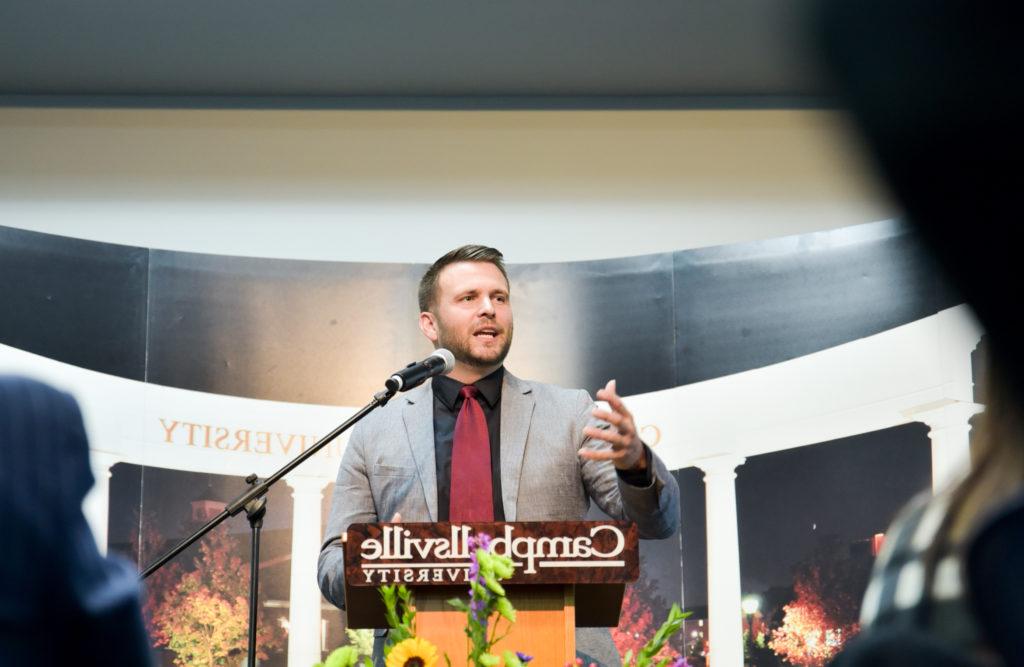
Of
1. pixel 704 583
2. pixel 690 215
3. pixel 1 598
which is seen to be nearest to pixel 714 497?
pixel 704 583

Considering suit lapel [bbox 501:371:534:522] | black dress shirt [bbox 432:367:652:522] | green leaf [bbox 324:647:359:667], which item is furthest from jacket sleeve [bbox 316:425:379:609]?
green leaf [bbox 324:647:359:667]

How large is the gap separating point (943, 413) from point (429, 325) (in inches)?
80.6

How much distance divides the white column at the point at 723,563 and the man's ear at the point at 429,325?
1335 millimetres

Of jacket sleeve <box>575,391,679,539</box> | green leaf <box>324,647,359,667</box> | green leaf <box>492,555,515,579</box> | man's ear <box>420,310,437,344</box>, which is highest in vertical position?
man's ear <box>420,310,437,344</box>

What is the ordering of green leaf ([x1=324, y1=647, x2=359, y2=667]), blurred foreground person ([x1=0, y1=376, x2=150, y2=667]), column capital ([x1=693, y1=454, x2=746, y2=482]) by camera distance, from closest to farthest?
1. blurred foreground person ([x1=0, y1=376, x2=150, y2=667])
2. green leaf ([x1=324, y1=647, x2=359, y2=667])
3. column capital ([x1=693, y1=454, x2=746, y2=482])

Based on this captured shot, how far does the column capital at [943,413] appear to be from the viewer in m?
4.44

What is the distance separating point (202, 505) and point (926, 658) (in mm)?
4451

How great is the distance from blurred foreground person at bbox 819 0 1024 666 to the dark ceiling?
4.03m

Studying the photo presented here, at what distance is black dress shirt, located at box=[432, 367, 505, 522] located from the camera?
11.0 feet

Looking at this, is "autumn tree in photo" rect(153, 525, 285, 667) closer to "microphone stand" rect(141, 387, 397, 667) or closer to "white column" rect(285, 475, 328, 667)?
"white column" rect(285, 475, 328, 667)

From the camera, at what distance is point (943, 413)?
14.7ft

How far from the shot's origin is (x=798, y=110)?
16.8 ft

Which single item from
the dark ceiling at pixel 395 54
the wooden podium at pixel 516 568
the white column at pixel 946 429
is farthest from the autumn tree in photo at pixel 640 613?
the wooden podium at pixel 516 568

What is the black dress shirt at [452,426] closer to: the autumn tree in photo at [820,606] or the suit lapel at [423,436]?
the suit lapel at [423,436]
